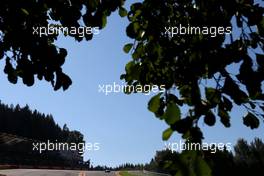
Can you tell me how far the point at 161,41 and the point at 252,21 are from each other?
78 cm

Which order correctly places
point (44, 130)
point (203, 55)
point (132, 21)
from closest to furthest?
point (203, 55) → point (132, 21) → point (44, 130)

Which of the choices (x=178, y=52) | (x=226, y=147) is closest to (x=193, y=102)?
(x=226, y=147)

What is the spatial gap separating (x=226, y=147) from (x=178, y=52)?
0.87 meters

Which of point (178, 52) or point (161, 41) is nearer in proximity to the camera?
point (178, 52)

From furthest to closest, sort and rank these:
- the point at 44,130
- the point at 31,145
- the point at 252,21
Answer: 1. the point at 44,130
2. the point at 31,145
3. the point at 252,21

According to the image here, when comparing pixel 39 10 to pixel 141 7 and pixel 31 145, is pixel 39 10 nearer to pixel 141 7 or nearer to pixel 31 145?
pixel 141 7

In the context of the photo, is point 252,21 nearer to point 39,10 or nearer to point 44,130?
point 39,10

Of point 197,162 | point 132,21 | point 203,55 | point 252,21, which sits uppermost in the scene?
point 132,21

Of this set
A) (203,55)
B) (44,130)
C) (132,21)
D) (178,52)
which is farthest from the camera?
(44,130)

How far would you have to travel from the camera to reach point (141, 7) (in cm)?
384

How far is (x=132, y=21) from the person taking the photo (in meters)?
3.92

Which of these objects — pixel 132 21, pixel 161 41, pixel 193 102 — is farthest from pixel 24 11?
Answer: pixel 193 102

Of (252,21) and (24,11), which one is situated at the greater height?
(24,11)

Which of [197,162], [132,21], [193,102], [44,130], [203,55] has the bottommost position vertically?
[197,162]
